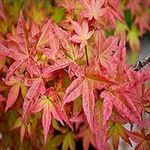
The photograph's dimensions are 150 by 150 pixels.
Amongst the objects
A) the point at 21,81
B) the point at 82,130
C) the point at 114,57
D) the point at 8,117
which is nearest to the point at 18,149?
the point at 8,117

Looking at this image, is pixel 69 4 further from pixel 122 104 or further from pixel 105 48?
pixel 122 104

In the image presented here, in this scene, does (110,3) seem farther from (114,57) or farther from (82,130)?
(82,130)

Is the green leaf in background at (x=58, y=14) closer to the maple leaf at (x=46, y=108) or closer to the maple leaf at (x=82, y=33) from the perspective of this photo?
the maple leaf at (x=82, y=33)

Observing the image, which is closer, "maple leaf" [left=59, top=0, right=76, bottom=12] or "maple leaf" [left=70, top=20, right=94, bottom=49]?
"maple leaf" [left=70, top=20, right=94, bottom=49]

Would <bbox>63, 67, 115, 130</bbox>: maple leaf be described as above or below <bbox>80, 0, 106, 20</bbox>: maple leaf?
below

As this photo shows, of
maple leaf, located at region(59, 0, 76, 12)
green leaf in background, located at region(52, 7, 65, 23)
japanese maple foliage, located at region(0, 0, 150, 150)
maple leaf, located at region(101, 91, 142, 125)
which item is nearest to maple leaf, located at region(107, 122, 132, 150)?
japanese maple foliage, located at region(0, 0, 150, 150)

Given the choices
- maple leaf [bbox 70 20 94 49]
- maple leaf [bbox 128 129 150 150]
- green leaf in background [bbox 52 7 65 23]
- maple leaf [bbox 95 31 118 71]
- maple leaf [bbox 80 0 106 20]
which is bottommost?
maple leaf [bbox 128 129 150 150]

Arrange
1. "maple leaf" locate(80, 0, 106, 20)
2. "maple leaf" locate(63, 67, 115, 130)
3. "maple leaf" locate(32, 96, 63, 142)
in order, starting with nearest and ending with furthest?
"maple leaf" locate(63, 67, 115, 130)
"maple leaf" locate(32, 96, 63, 142)
"maple leaf" locate(80, 0, 106, 20)

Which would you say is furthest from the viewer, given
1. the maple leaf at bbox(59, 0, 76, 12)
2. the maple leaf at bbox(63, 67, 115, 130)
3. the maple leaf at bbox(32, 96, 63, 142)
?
the maple leaf at bbox(59, 0, 76, 12)

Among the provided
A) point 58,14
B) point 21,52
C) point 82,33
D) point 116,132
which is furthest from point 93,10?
point 58,14

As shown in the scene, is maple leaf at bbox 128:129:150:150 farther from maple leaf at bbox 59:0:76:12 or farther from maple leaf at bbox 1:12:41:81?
maple leaf at bbox 59:0:76:12
